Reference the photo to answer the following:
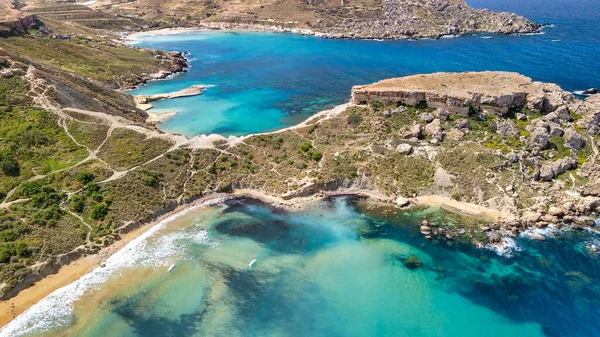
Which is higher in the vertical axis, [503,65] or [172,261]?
[503,65]

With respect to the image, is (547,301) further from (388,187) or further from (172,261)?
(172,261)

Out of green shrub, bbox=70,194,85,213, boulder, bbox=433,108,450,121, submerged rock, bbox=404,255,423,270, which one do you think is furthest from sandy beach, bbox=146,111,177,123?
submerged rock, bbox=404,255,423,270

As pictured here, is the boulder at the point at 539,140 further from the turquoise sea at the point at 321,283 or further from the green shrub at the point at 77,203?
the green shrub at the point at 77,203

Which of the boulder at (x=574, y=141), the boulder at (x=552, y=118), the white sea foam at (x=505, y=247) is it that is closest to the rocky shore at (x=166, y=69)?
the white sea foam at (x=505, y=247)

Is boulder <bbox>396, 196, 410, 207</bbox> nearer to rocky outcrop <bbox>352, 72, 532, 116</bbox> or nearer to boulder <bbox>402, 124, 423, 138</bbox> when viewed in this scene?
boulder <bbox>402, 124, 423, 138</bbox>

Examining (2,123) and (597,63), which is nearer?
(2,123)

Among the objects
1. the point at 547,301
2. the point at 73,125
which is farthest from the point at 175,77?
the point at 547,301
